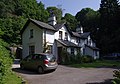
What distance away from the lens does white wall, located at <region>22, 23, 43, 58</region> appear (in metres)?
33.8

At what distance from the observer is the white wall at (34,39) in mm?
33750

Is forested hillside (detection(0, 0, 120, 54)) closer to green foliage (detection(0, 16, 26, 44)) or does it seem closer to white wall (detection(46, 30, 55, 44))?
green foliage (detection(0, 16, 26, 44))

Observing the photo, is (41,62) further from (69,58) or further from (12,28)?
(12,28)

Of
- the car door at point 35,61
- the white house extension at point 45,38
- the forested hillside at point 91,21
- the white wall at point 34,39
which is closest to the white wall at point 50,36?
the white house extension at point 45,38

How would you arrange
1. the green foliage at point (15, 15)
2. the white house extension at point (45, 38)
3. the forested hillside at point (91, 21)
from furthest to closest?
the forested hillside at point (91, 21)
the green foliage at point (15, 15)
the white house extension at point (45, 38)

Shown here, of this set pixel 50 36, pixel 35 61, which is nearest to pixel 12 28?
pixel 50 36

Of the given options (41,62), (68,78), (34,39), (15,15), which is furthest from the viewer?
(15,15)

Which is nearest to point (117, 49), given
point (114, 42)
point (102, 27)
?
point (114, 42)

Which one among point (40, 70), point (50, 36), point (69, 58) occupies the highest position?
point (50, 36)

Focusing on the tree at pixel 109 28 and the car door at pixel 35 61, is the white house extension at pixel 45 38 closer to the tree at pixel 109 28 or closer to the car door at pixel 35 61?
the car door at pixel 35 61

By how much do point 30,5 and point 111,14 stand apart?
28.6m

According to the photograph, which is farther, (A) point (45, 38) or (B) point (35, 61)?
(A) point (45, 38)

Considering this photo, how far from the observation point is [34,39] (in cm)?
3509

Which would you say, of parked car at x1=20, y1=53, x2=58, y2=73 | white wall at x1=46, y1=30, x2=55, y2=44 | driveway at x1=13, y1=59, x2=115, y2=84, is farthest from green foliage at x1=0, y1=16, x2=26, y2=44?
driveway at x1=13, y1=59, x2=115, y2=84
